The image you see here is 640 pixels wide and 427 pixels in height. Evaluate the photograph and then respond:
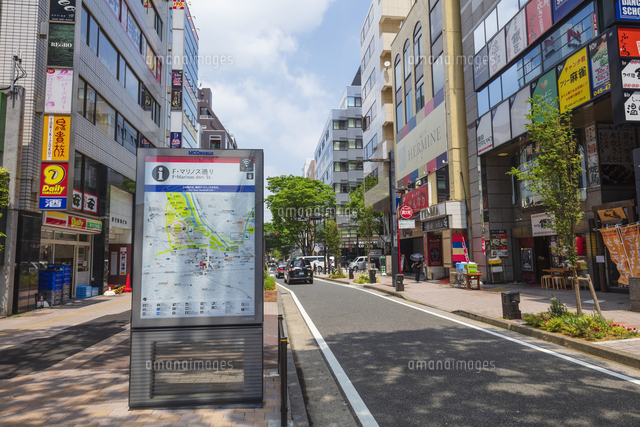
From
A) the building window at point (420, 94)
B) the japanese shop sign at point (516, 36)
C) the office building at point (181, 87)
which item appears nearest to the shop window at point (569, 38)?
the japanese shop sign at point (516, 36)

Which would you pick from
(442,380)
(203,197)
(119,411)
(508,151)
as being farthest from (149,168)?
(508,151)

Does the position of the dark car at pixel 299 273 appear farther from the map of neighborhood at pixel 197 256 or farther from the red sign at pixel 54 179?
the map of neighborhood at pixel 197 256

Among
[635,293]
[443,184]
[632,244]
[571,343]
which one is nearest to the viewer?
[571,343]

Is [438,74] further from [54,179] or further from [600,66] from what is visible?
[54,179]

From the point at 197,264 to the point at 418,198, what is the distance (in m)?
25.3

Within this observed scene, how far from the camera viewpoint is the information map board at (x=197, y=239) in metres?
4.42

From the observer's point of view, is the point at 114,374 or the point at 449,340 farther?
the point at 449,340

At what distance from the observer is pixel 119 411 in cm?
424

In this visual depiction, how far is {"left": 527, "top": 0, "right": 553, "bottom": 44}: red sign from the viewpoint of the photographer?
16281mm

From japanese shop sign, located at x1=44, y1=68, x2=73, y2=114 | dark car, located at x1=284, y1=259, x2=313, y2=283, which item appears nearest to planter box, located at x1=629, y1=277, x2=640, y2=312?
japanese shop sign, located at x1=44, y1=68, x2=73, y2=114

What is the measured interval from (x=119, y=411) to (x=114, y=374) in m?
1.69

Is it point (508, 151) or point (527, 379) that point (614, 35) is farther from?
point (527, 379)

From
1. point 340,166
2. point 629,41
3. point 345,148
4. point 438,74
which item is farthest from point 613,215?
point 345,148

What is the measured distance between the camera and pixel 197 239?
14.9 ft
